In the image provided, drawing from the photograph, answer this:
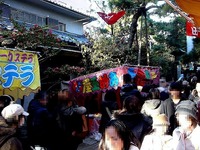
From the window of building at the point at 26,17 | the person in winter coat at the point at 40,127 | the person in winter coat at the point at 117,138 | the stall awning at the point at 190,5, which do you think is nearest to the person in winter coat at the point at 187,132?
the person in winter coat at the point at 117,138

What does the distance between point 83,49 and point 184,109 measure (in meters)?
8.93

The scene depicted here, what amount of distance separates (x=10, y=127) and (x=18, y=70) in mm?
2858

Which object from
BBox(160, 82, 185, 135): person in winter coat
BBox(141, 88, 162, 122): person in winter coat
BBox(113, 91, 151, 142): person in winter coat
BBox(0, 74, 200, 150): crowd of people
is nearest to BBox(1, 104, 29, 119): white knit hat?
BBox(0, 74, 200, 150): crowd of people

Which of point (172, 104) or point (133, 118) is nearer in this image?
point (133, 118)

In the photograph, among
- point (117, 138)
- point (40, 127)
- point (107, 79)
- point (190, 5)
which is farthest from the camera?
point (107, 79)

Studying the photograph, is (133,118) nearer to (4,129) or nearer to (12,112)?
(12,112)

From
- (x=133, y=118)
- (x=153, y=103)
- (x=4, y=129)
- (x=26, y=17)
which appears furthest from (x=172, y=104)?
(x=26, y=17)

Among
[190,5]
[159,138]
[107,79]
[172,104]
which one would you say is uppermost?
[190,5]

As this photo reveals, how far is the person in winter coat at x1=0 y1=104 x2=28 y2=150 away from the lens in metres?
3.02

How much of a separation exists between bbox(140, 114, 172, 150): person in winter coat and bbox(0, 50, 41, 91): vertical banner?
138 inches

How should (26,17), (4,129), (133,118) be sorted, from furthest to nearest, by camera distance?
1. (26,17)
2. (133,118)
3. (4,129)

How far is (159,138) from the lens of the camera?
130 inches

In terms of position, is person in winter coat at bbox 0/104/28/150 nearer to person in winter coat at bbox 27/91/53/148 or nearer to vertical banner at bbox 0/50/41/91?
person in winter coat at bbox 27/91/53/148

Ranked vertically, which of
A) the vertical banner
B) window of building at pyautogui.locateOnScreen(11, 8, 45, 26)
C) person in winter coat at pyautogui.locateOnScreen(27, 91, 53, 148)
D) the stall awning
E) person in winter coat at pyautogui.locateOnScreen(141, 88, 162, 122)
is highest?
window of building at pyautogui.locateOnScreen(11, 8, 45, 26)
